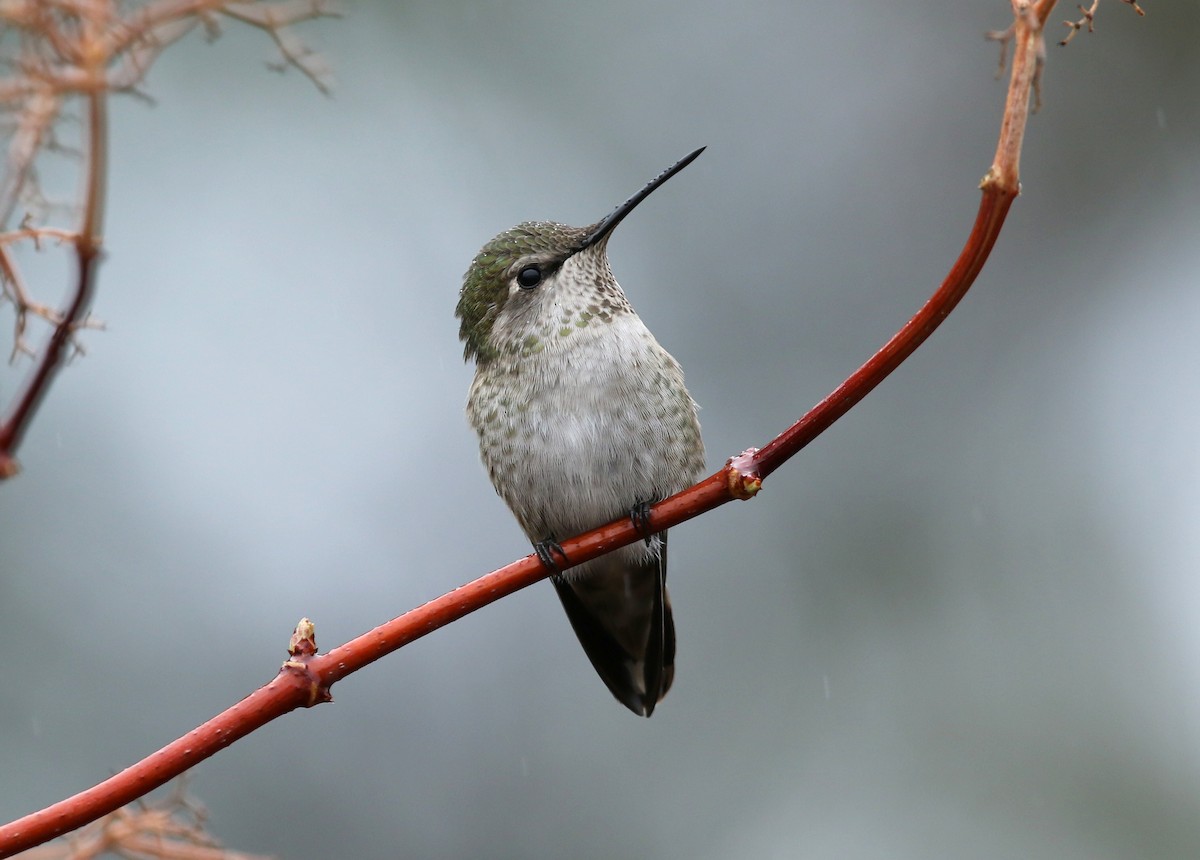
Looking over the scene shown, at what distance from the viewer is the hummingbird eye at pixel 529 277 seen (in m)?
4.12

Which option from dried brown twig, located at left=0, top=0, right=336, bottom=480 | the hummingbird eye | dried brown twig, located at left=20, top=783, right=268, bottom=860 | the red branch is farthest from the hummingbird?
dried brown twig, located at left=0, top=0, right=336, bottom=480

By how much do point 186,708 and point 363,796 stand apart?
4.41 ft

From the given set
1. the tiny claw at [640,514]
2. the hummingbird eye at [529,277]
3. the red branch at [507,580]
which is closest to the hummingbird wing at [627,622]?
the tiny claw at [640,514]

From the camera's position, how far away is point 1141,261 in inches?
394

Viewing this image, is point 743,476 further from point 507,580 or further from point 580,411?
point 580,411

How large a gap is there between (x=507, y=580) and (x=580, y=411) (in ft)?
5.89

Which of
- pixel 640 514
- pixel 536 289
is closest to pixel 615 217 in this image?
pixel 536 289

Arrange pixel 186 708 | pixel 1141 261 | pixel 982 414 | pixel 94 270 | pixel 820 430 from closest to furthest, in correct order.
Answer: pixel 94 270 → pixel 820 430 → pixel 186 708 → pixel 982 414 → pixel 1141 261

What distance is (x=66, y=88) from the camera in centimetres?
115

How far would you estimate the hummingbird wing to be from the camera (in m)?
4.19

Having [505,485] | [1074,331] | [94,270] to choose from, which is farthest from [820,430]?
[1074,331]

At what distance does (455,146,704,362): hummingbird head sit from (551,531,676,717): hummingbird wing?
84cm

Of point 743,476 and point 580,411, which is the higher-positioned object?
point 580,411

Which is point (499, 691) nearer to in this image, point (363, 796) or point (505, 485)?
point (363, 796)
